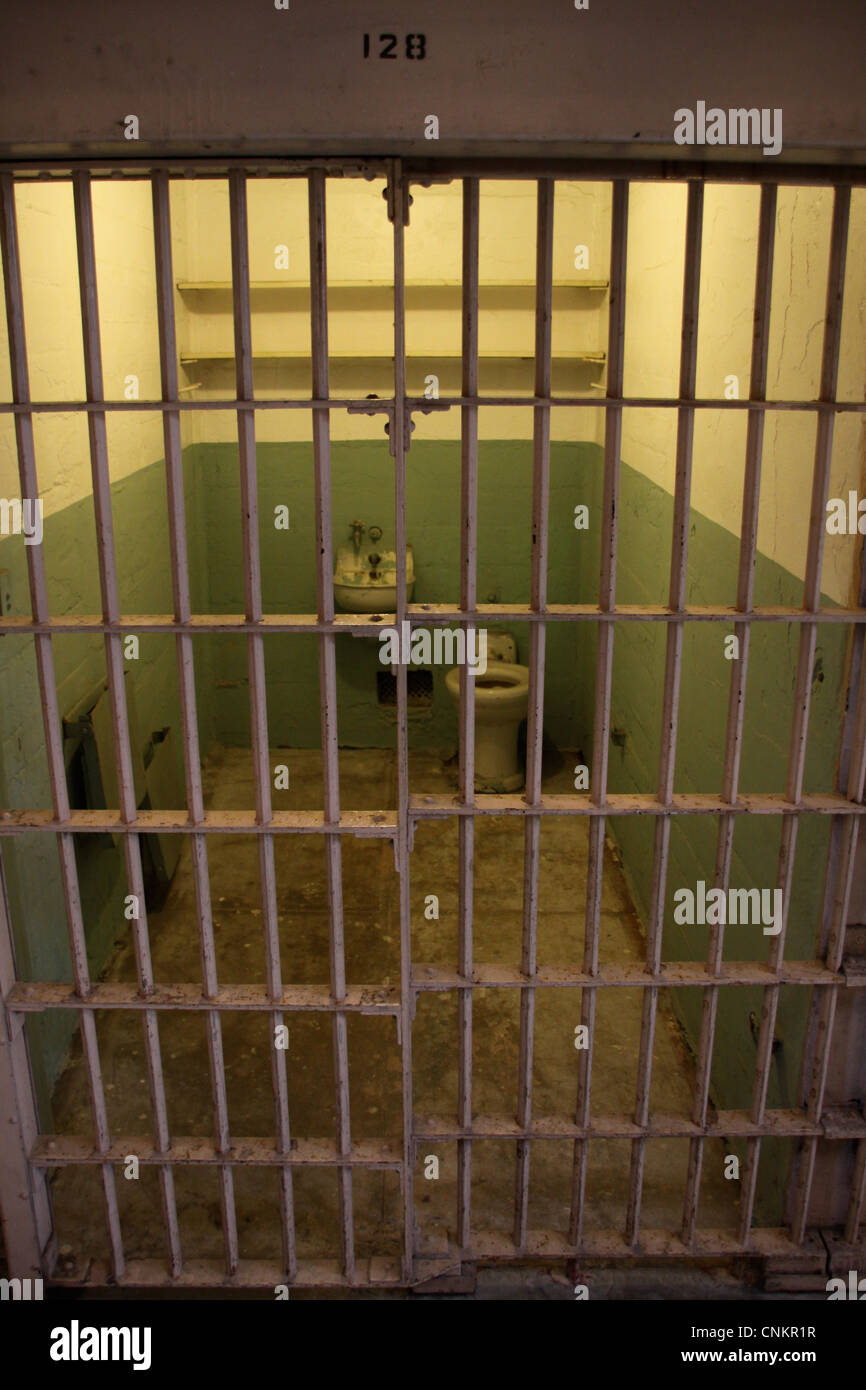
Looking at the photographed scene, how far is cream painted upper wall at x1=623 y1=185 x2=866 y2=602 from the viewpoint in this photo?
230cm

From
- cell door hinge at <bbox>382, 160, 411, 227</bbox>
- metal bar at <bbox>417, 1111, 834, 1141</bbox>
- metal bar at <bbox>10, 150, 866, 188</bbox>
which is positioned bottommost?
metal bar at <bbox>417, 1111, 834, 1141</bbox>

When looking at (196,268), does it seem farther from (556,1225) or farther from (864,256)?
(556,1225)

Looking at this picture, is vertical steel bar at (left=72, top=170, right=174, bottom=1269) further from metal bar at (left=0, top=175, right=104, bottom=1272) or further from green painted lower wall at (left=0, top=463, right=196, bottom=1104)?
green painted lower wall at (left=0, top=463, right=196, bottom=1104)

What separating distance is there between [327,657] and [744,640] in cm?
89

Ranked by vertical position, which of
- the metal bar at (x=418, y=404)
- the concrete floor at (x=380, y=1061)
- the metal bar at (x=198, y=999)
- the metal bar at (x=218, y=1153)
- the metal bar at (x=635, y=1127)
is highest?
the metal bar at (x=418, y=404)

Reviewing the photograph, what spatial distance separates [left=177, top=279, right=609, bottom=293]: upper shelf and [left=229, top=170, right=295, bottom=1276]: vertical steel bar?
10.3 feet

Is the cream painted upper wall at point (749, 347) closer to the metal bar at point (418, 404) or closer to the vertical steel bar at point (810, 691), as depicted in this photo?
the vertical steel bar at point (810, 691)

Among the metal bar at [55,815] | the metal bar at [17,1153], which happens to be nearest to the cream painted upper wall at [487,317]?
the metal bar at [55,815]

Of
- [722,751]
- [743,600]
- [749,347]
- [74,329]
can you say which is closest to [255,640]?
[743,600]

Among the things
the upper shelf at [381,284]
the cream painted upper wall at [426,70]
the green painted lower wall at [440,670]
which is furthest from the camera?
the upper shelf at [381,284]

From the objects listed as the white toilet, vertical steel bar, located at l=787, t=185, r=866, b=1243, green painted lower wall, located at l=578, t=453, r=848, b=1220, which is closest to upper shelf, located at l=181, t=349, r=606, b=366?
green painted lower wall, located at l=578, t=453, r=848, b=1220

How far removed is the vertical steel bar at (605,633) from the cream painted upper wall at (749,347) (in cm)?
50

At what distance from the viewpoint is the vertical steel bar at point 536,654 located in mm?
2062

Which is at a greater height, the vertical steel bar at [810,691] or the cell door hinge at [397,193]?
the cell door hinge at [397,193]
